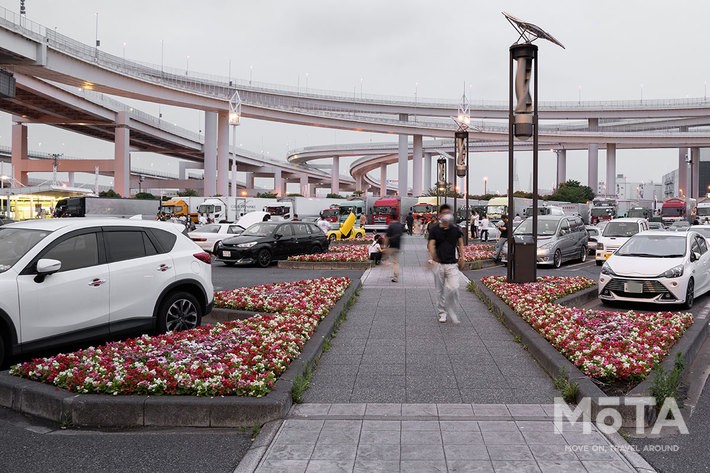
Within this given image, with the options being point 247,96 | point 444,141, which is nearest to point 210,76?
point 247,96

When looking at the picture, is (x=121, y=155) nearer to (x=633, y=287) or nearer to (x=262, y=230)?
(x=262, y=230)

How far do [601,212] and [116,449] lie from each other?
54.7m

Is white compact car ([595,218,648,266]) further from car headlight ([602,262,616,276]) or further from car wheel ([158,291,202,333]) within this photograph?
car wheel ([158,291,202,333])

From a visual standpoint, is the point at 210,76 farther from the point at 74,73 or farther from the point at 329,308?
the point at 329,308

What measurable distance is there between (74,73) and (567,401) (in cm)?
5309

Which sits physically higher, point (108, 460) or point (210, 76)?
point (210, 76)

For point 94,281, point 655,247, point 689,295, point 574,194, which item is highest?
point 574,194

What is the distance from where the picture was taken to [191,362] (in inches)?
244

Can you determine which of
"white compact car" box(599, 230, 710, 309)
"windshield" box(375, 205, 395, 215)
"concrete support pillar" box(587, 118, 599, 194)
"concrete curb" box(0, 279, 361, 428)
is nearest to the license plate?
"white compact car" box(599, 230, 710, 309)

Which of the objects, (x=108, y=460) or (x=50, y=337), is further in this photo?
(x=50, y=337)

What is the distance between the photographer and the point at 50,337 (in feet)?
21.7

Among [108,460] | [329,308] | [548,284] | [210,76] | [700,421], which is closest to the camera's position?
[108,460]

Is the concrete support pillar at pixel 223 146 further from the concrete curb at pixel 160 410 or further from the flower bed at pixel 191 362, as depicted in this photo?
the concrete curb at pixel 160 410

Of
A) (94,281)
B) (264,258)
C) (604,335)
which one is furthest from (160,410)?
(264,258)
